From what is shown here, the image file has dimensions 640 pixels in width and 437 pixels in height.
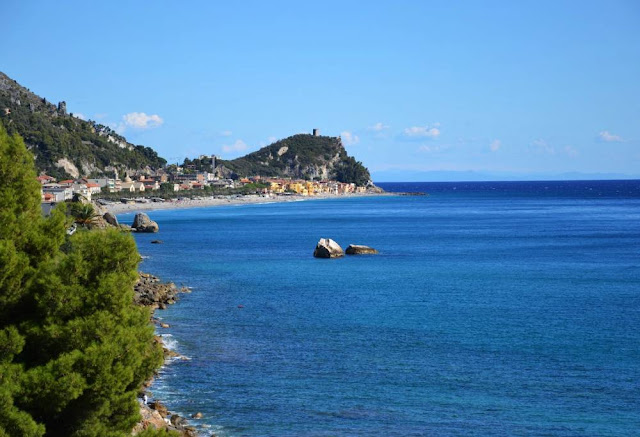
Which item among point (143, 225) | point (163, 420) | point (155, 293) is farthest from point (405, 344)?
point (143, 225)

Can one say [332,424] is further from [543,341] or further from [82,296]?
[543,341]

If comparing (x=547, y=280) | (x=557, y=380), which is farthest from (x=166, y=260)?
(x=557, y=380)

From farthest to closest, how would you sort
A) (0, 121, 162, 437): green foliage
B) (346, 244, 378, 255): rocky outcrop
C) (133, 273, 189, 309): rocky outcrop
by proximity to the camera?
(346, 244, 378, 255): rocky outcrop, (133, 273, 189, 309): rocky outcrop, (0, 121, 162, 437): green foliage

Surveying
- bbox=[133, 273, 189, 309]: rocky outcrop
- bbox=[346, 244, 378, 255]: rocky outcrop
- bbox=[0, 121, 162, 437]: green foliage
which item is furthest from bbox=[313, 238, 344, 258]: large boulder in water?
bbox=[0, 121, 162, 437]: green foliage

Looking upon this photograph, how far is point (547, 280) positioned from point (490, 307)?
1265 centimetres

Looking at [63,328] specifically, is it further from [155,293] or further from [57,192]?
[57,192]

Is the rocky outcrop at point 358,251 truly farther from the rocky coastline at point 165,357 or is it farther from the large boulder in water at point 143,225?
the large boulder in water at point 143,225

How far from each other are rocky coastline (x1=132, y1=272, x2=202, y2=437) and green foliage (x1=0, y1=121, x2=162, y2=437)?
9.21 feet

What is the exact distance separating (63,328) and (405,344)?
67.0ft

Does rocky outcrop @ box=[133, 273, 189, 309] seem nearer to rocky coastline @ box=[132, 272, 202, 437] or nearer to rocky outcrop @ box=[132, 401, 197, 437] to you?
rocky coastline @ box=[132, 272, 202, 437]

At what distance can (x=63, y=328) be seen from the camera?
48.5ft

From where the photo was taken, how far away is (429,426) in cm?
2291

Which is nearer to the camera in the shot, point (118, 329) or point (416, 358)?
point (118, 329)

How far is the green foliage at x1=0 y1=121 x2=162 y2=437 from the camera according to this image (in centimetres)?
1423
